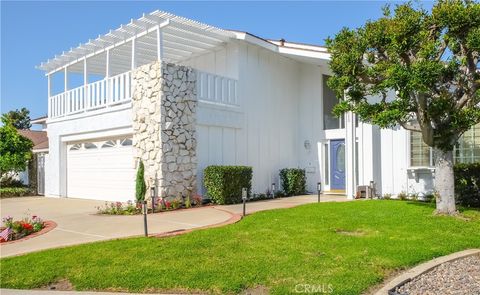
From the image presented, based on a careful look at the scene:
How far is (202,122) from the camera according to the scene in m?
14.6

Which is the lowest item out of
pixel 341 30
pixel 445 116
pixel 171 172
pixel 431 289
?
pixel 431 289

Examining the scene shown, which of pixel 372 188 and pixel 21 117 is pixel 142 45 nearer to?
pixel 372 188

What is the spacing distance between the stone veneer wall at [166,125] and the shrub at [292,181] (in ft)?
14.2

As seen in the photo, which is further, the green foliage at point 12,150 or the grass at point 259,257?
the green foliage at point 12,150

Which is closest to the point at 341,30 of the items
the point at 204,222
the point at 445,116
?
the point at 445,116

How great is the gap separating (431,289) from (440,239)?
252cm

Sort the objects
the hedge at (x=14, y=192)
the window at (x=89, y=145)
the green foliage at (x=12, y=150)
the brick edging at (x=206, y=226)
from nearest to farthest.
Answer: the brick edging at (x=206, y=226), the window at (x=89, y=145), the hedge at (x=14, y=192), the green foliage at (x=12, y=150)

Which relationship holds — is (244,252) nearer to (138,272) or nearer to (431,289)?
(138,272)

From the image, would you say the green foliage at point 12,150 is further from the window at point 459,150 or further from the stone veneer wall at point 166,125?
the window at point 459,150

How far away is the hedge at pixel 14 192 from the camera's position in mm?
20594

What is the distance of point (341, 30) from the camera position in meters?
10.4

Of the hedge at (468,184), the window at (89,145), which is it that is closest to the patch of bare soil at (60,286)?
the hedge at (468,184)

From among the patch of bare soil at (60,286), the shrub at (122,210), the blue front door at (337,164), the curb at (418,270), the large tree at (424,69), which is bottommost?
the patch of bare soil at (60,286)

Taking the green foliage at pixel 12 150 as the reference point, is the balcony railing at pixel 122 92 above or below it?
above
